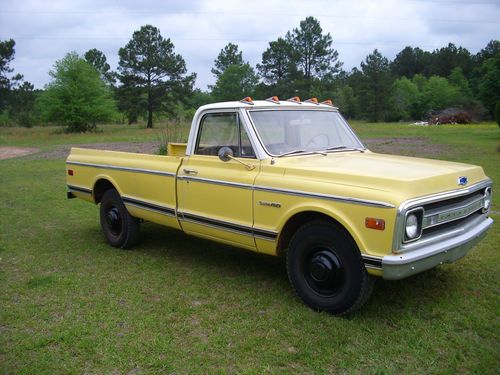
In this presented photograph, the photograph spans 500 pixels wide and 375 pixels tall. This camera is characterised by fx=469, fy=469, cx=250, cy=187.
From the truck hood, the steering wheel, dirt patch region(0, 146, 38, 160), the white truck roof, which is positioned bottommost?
dirt patch region(0, 146, 38, 160)

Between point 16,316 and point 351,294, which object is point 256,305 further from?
point 16,316

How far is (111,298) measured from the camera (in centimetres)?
461

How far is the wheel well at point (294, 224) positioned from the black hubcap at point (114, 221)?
2746 mm

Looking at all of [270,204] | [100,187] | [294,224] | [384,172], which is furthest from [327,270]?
[100,187]

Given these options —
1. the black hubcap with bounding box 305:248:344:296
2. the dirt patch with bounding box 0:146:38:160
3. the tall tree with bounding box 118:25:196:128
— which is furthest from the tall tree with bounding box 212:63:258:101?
the black hubcap with bounding box 305:248:344:296

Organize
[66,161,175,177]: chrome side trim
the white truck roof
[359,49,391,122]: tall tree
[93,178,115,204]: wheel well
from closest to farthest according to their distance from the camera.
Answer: the white truck roof, [66,161,175,177]: chrome side trim, [93,178,115,204]: wheel well, [359,49,391,122]: tall tree

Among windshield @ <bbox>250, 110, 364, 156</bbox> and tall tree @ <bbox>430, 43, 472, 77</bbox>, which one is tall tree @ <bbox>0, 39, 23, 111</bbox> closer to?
windshield @ <bbox>250, 110, 364, 156</bbox>

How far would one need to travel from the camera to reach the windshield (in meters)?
4.78

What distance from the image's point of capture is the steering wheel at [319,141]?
498cm

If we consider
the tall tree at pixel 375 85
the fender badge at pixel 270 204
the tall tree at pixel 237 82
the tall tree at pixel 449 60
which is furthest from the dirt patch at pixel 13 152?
the tall tree at pixel 449 60

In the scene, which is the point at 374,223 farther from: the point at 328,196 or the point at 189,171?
the point at 189,171

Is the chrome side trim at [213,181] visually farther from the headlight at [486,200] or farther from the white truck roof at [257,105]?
the headlight at [486,200]

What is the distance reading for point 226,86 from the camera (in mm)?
60469

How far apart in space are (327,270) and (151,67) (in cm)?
4648
